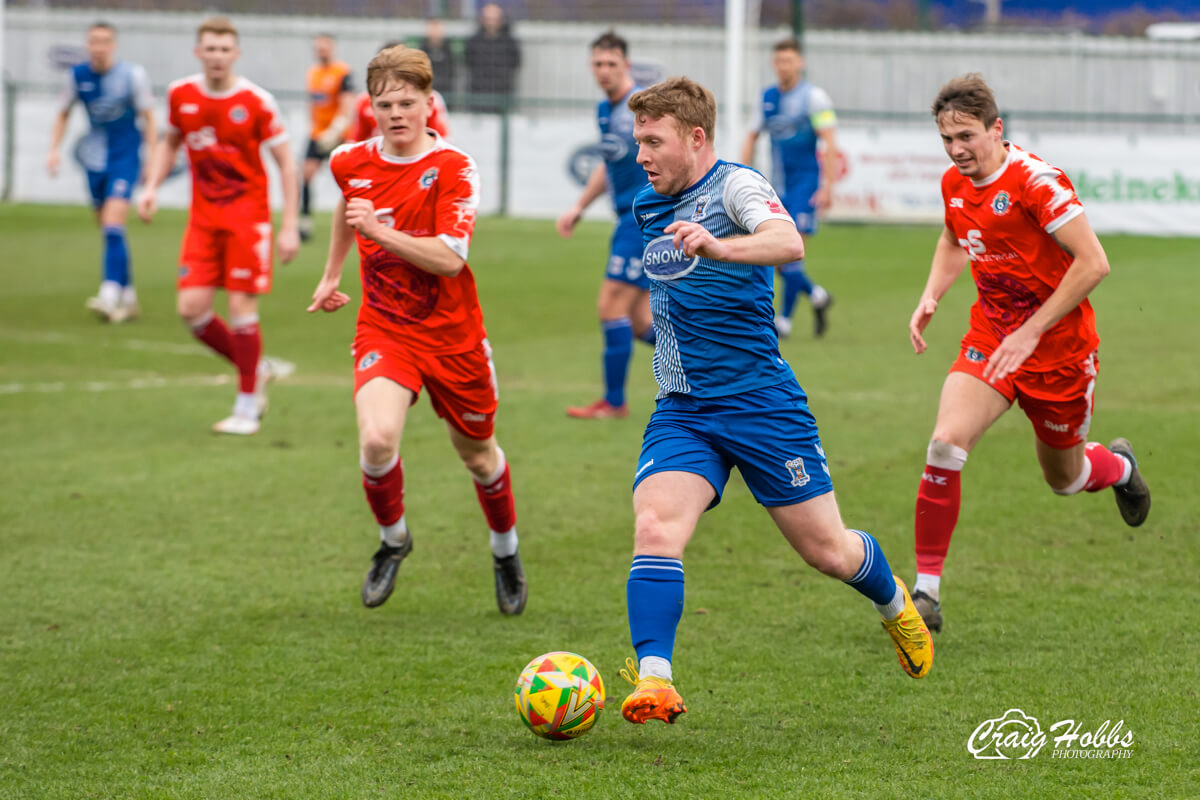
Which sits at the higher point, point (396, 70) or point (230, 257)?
point (396, 70)

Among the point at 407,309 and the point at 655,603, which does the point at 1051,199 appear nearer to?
the point at 655,603

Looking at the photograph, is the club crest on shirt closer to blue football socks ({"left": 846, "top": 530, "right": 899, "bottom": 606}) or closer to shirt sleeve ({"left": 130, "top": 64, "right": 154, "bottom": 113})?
blue football socks ({"left": 846, "top": 530, "right": 899, "bottom": 606})

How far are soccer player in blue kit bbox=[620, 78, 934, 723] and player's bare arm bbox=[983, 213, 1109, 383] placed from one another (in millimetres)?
759

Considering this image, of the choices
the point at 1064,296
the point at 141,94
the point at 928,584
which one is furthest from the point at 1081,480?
the point at 141,94

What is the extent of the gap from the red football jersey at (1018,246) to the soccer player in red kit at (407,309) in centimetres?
177

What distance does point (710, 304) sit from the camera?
421 cm

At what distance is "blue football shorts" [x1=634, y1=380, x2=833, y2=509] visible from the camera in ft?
13.7

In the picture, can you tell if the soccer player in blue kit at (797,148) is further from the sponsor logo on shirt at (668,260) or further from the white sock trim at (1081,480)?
the sponsor logo on shirt at (668,260)

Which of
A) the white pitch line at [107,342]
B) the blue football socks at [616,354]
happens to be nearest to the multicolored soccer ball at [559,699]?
the blue football socks at [616,354]

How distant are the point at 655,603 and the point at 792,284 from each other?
333 inches

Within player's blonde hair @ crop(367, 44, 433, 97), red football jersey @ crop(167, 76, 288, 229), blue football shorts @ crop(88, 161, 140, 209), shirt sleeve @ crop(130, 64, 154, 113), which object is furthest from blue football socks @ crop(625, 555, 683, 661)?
blue football shorts @ crop(88, 161, 140, 209)

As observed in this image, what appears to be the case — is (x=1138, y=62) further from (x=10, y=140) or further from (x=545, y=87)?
(x=10, y=140)

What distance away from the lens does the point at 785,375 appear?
4.31m

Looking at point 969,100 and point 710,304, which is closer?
point 710,304
